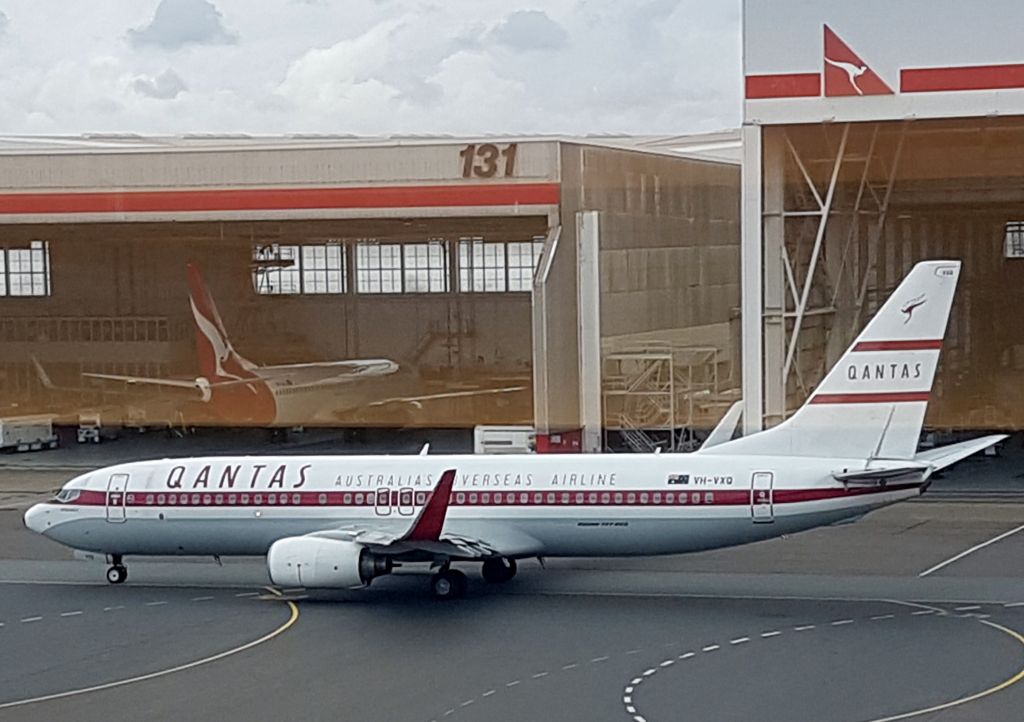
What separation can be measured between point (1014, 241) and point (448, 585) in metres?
38.5

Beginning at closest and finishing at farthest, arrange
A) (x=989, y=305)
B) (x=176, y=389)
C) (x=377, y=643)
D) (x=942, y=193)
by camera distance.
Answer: (x=377, y=643), (x=942, y=193), (x=176, y=389), (x=989, y=305)

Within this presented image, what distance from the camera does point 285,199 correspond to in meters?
44.5

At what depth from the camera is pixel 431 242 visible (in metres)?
51.3

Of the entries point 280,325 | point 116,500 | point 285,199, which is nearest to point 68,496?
point 116,500

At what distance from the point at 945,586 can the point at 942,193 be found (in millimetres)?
22288

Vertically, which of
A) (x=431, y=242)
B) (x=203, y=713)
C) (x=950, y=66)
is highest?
(x=950, y=66)

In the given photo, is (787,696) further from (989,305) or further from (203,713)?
(989,305)

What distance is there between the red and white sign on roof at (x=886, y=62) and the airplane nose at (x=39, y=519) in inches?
733

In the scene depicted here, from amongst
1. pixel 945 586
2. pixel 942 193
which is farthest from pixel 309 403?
pixel 945 586

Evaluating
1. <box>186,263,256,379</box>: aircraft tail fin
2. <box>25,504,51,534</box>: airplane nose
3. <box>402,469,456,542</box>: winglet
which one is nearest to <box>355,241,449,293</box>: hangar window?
<box>186,263,256,379</box>: aircraft tail fin

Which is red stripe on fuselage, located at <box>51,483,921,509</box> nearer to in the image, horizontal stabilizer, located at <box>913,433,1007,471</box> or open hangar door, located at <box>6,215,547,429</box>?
horizontal stabilizer, located at <box>913,433,1007,471</box>

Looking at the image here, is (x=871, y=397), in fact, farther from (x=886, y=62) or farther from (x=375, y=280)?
(x=375, y=280)

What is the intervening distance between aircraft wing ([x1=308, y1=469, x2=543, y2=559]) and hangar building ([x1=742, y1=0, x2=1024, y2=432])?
11669 millimetres

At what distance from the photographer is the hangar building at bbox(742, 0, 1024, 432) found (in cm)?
3675
